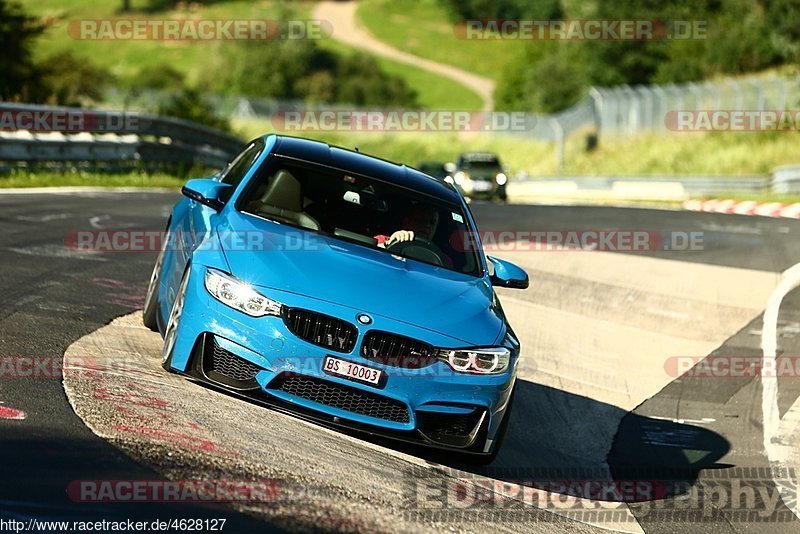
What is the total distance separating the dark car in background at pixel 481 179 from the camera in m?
36.1

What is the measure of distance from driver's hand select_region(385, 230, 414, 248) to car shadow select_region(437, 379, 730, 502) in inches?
56.5

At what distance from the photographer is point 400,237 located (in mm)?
7832

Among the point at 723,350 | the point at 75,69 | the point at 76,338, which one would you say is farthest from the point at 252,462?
the point at 75,69

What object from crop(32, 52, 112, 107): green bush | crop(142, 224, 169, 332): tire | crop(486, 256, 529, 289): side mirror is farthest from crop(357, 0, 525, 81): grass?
crop(486, 256, 529, 289): side mirror

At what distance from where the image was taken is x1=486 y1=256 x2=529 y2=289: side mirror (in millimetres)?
8016

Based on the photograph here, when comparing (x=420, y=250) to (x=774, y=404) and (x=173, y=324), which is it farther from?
(x=774, y=404)

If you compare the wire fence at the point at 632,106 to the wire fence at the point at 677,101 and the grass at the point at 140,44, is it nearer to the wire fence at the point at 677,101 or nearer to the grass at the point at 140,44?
the wire fence at the point at 677,101

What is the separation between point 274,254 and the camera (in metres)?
6.96

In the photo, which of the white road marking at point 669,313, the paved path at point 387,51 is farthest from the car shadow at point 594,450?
the paved path at point 387,51

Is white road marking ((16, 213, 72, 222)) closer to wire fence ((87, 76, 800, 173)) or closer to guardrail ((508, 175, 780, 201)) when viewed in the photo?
wire fence ((87, 76, 800, 173))

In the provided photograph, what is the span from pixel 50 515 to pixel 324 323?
2120 millimetres

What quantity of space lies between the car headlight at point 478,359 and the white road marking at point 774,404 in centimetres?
187

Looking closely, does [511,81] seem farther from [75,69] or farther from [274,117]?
[75,69]

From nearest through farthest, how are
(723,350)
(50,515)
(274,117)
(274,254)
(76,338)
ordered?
(50,515) → (274,254) → (76,338) → (723,350) → (274,117)
